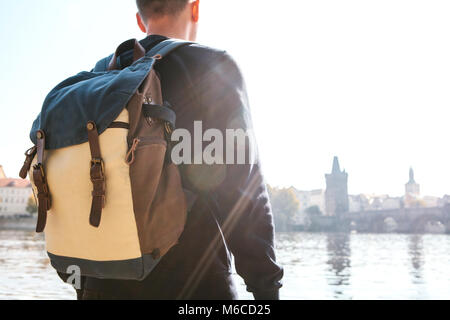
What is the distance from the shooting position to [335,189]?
106 m

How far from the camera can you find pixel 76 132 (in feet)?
3.85

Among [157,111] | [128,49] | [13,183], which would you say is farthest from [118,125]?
[13,183]

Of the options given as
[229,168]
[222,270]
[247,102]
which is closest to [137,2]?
[247,102]

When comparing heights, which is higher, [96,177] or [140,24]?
[140,24]

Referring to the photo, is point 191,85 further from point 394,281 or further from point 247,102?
point 394,281

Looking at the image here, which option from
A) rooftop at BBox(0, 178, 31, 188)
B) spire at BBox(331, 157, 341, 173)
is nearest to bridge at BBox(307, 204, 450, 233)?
spire at BBox(331, 157, 341, 173)

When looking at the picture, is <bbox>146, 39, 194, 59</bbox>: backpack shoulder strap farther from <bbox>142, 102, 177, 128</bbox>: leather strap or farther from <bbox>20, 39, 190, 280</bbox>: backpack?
<bbox>142, 102, 177, 128</bbox>: leather strap

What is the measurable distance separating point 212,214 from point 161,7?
673 mm

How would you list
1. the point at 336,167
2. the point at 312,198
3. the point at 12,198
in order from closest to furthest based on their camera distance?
the point at 12,198
the point at 336,167
the point at 312,198

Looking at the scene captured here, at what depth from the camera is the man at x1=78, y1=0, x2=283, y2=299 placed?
120 centimetres

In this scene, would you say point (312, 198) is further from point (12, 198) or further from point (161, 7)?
point (161, 7)

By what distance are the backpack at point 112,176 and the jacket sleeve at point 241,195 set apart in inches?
4.4

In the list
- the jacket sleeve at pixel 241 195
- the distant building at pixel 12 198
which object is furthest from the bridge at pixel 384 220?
the jacket sleeve at pixel 241 195

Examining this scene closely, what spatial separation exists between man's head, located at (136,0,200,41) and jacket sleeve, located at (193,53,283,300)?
277 millimetres
